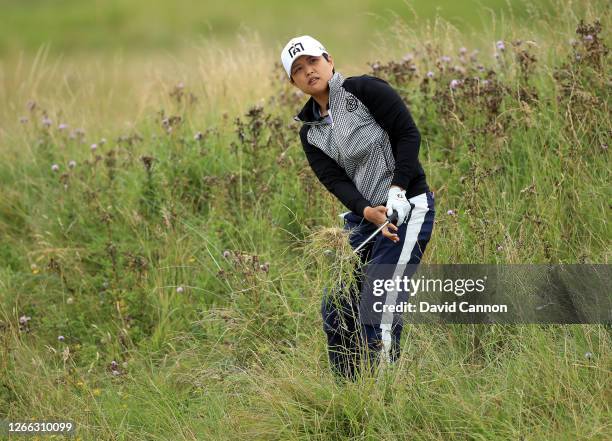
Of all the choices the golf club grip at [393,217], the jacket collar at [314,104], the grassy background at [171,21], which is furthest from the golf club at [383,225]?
the grassy background at [171,21]

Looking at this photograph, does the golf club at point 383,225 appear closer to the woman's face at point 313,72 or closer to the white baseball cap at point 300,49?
the woman's face at point 313,72

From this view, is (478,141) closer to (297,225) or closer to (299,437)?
(297,225)

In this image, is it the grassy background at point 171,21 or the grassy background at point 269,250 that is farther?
the grassy background at point 171,21

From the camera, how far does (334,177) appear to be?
13.8 feet

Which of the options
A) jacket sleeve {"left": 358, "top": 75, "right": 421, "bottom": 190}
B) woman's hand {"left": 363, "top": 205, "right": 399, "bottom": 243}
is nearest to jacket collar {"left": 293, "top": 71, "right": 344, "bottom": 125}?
jacket sleeve {"left": 358, "top": 75, "right": 421, "bottom": 190}

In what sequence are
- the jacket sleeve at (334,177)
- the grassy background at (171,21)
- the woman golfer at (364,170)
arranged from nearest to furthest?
the woman golfer at (364,170), the jacket sleeve at (334,177), the grassy background at (171,21)

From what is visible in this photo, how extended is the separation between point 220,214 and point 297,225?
0.55 m

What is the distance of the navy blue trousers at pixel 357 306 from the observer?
3.95 metres

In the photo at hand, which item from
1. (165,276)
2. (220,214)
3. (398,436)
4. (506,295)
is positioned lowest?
(398,436)

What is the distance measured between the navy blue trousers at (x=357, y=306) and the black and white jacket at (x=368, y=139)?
140mm

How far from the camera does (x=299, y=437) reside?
368cm

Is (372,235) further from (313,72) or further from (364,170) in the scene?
(313,72)

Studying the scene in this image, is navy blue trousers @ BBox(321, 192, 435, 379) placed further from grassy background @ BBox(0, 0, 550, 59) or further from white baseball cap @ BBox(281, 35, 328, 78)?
grassy background @ BBox(0, 0, 550, 59)

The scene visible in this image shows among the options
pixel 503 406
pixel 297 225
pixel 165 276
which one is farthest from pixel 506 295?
pixel 165 276
